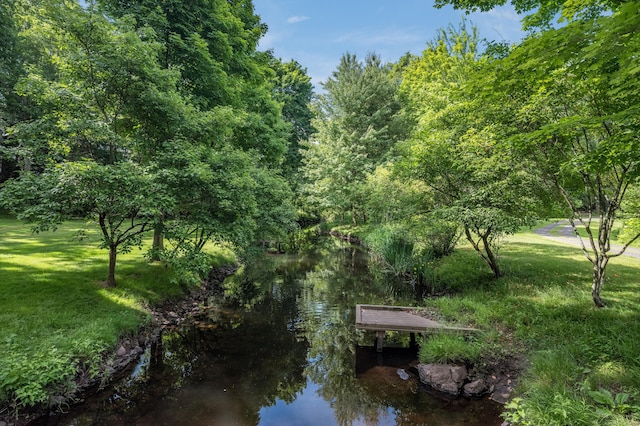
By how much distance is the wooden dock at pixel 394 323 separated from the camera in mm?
7539

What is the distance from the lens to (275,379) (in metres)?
6.77

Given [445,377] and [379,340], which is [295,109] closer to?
[379,340]

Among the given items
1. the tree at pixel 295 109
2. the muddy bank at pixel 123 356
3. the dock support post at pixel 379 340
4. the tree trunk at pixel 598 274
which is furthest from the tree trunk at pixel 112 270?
the tree at pixel 295 109

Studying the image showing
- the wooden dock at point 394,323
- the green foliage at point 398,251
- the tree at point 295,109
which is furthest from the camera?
the tree at point 295,109

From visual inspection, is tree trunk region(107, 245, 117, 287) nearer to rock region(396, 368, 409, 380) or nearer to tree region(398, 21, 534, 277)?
rock region(396, 368, 409, 380)

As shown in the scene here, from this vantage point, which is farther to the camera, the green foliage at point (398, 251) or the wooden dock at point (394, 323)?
the green foliage at point (398, 251)

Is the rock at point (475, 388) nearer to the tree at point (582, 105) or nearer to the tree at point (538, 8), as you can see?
the tree at point (582, 105)

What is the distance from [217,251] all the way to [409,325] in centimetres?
1096

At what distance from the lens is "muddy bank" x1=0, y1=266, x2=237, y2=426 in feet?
16.0

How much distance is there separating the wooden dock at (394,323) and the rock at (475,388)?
4.33 ft

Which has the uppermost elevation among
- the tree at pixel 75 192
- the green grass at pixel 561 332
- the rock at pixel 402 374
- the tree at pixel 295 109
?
the tree at pixel 295 109

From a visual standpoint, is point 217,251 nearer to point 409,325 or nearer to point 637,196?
point 409,325

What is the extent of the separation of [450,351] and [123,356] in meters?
6.93

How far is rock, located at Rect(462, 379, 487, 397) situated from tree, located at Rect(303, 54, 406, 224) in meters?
20.5
